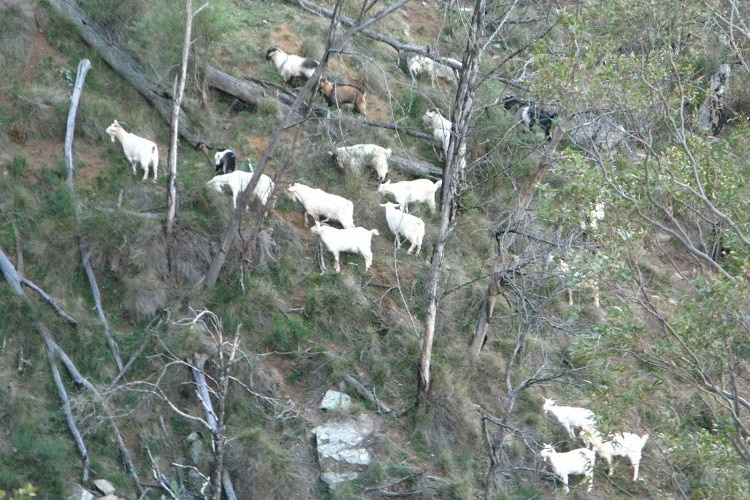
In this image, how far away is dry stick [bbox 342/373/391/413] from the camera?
15.0m

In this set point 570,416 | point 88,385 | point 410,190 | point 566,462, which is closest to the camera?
point 88,385

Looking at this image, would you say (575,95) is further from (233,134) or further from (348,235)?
(233,134)

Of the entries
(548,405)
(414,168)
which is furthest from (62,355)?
(414,168)

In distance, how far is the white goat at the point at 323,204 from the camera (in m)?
16.6

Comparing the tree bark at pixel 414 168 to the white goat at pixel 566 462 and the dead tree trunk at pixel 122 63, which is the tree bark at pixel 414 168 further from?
the white goat at pixel 566 462

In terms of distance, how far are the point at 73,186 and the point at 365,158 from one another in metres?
4.89

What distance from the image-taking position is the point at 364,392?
1511cm

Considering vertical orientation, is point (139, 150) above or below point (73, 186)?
above

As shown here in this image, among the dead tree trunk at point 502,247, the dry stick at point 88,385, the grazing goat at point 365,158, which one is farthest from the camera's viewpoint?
the grazing goat at point 365,158

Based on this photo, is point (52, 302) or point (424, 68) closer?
point (52, 302)

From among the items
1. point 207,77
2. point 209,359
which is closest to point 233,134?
point 207,77

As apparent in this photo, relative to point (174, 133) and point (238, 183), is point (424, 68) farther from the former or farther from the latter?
point (174, 133)

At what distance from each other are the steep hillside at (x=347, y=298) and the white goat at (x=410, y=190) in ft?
1.10

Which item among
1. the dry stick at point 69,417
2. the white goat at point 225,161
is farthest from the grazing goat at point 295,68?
the dry stick at point 69,417
